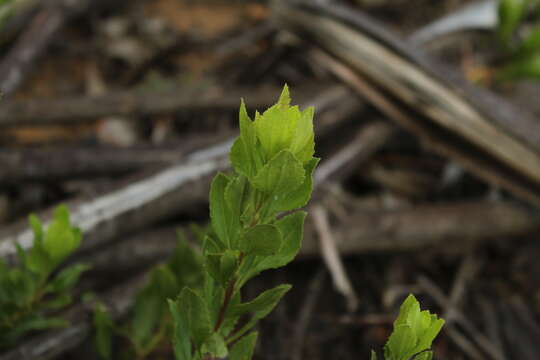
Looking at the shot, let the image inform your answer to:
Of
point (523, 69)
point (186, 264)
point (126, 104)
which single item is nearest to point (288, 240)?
point (186, 264)

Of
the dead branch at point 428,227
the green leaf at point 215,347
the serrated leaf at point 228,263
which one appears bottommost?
the dead branch at point 428,227

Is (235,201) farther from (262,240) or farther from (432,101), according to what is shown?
(432,101)

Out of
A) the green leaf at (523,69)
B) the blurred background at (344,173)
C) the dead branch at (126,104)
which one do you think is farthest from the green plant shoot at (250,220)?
the green leaf at (523,69)

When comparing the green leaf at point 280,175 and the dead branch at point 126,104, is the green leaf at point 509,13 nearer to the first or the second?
the dead branch at point 126,104

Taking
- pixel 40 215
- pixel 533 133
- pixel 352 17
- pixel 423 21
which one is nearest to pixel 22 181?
pixel 40 215

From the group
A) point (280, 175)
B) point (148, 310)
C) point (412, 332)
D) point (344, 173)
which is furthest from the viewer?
point (344, 173)

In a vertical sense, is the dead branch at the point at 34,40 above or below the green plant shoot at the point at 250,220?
above

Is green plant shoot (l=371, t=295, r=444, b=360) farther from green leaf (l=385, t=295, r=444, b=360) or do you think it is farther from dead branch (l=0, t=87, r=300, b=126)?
dead branch (l=0, t=87, r=300, b=126)

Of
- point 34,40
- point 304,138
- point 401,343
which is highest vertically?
point 34,40
